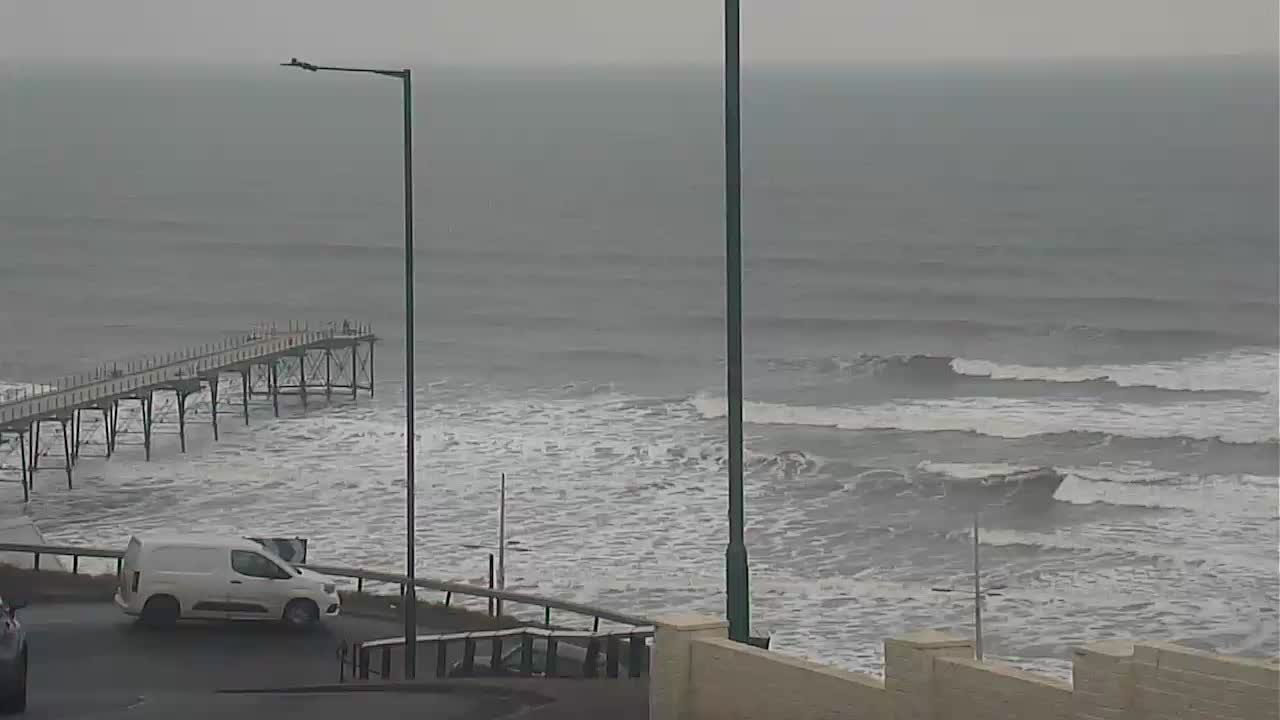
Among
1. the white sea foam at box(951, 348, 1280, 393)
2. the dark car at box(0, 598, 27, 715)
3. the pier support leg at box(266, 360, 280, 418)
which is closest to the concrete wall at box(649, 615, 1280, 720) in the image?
the dark car at box(0, 598, 27, 715)

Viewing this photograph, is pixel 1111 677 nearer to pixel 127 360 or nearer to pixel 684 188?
pixel 127 360

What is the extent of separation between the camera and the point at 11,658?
1727 cm

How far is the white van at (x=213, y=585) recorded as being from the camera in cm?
2777

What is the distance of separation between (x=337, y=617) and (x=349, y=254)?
99238mm

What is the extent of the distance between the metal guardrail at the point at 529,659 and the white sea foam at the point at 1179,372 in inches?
2303

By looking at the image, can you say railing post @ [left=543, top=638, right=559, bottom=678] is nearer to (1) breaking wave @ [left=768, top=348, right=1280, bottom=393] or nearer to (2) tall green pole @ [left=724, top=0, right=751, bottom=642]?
(2) tall green pole @ [left=724, top=0, right=751, bottom=642]

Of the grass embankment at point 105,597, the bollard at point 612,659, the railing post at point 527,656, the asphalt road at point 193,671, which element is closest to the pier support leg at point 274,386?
the grass embankment at point 105,597

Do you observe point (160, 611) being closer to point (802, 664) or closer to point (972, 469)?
point (802, 664)

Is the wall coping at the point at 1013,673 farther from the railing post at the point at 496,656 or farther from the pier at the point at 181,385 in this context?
the pier at the point at 181,385

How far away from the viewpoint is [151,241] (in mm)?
133375

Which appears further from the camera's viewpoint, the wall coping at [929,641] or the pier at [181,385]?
the pier at [181,385]

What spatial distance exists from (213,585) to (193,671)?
4055 mm

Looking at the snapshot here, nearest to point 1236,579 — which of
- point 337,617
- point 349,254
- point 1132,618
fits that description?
point 1132,618

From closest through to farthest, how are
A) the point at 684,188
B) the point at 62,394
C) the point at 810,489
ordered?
the point at 810,489, the point at 62,394, the point at 684,188
